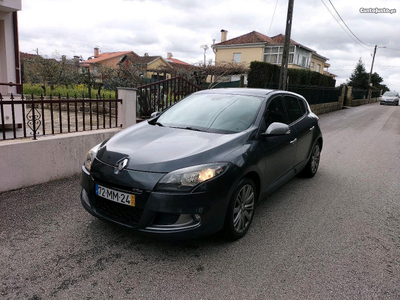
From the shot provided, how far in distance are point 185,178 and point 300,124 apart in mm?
2773

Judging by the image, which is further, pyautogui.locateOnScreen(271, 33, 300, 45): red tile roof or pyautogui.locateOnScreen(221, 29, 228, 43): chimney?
pyautogui.locateOnScreen(221, 29, 228, 43): chimney

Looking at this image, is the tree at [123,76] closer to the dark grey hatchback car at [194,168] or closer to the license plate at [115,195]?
the dark grey hatchback car at [194,168]

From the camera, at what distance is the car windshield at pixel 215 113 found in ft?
12.2

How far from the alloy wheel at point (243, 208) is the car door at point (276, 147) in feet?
1.33

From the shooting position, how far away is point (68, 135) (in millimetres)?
5148

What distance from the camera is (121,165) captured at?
9.61ft

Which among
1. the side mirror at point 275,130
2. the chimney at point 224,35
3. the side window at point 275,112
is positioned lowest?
the side mirror at point 275,130

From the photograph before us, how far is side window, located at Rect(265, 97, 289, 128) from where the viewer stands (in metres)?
3.95

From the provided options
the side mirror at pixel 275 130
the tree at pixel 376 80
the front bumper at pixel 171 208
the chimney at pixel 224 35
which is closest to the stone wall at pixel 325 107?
→ the side mirror at pixel 275 130

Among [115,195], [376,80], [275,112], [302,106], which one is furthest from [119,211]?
[376,80]

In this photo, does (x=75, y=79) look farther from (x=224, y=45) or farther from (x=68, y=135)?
(x=224, y=45)

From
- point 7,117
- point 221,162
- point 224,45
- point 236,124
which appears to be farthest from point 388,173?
point 224,45

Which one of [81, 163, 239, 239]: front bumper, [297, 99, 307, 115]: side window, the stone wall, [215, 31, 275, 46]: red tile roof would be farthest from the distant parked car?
[81, 163, 239, 239]: front bumper

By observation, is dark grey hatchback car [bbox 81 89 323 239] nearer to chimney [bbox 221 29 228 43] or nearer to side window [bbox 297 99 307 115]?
side window [bbox 297 99 307 115]
